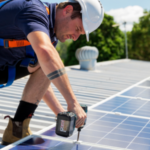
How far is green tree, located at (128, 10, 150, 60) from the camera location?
60.6 metres

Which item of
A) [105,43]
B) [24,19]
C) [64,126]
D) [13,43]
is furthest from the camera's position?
[105,43]

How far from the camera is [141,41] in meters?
61.6

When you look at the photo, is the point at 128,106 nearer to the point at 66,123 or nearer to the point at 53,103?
the point at 53,103

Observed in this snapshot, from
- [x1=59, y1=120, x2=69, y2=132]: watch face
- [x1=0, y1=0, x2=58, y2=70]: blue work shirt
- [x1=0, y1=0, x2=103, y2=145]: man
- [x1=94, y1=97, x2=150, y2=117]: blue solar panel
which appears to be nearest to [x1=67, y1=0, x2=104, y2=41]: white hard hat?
[x1=0, y1=0, x2=103, y2=145]: man

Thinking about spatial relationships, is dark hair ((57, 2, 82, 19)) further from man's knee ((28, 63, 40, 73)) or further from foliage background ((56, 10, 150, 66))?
foliage background ((56, 10, 150, 66))

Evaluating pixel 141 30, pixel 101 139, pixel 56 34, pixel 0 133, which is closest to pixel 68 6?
pixel 56 34

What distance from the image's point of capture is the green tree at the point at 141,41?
60.6m

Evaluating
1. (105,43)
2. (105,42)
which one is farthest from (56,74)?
(105,42)

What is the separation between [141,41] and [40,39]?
61.2m

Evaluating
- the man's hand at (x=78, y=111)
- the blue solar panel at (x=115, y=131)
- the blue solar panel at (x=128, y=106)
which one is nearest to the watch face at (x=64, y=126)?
the man's hand at (x=78, y=111)

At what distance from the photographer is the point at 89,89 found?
783 centimetres

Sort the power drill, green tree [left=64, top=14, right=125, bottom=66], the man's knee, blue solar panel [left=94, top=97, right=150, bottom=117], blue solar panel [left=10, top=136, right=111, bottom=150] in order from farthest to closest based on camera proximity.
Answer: green tree [left=64, top=14, right=125, bottom=66], blue solar panel [left=94, top=97, right=150, bottom=117], the man's knee, blue solar panel [left=10, top=136, right=111, bottom=150], the power drill

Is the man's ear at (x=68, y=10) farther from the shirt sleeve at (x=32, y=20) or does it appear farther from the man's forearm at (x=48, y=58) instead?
the man's forearm at (x=48, y=58)

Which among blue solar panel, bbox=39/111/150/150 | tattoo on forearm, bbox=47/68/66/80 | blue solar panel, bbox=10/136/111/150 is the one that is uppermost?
tattoo on forearm, bbox=47/68/66/80
